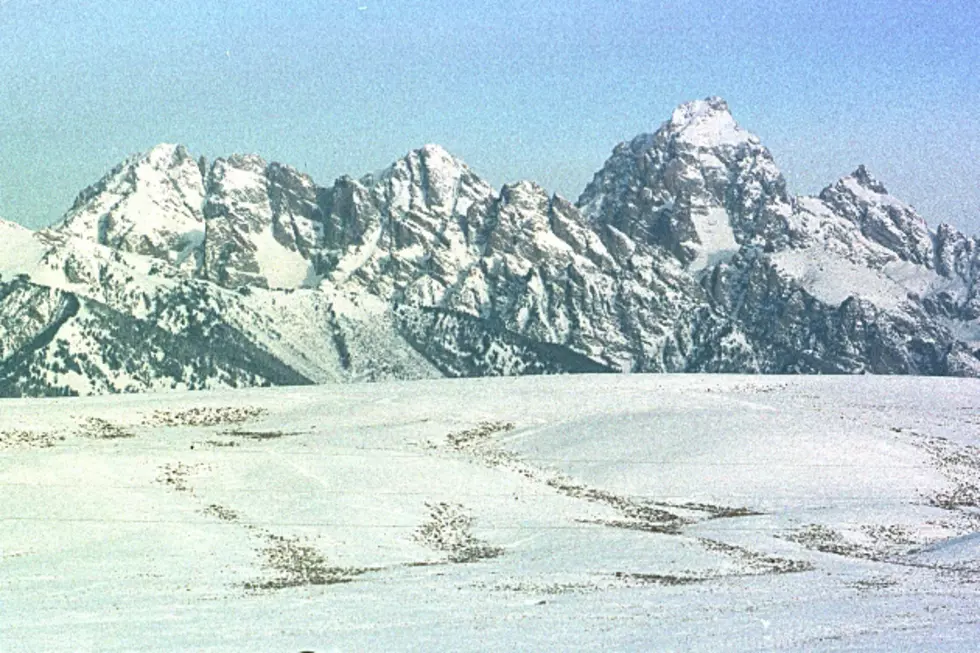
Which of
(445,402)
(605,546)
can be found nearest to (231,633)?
(605,546)

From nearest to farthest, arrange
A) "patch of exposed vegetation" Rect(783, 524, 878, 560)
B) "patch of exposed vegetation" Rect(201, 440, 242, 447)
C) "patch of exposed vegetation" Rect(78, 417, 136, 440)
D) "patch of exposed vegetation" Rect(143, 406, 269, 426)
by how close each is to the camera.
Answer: "patch of exposed vegetation" Rect(783, 524, 878, 560) → "patch of exposed vegetation" Rect(201, 440, 242, 447) → "patch of exposed vegetation" Rect(78, 417, 136, 440) → "patch of exposed vegetation" Rect(143, 406, 269, 426)

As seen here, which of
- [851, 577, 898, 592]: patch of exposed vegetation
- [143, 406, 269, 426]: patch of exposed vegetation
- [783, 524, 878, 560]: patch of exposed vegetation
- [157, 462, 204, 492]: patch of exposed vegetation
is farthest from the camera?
[143, 406, 269, 426]: patch of exposed vegetation

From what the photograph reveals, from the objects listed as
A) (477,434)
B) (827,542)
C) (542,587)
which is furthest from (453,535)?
(477,434)

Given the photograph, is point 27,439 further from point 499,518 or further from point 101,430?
point 499,518

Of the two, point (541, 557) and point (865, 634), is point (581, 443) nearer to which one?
point (541, 557)

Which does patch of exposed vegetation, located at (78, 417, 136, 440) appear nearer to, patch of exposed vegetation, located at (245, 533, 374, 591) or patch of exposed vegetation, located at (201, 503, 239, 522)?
patch of exposed vegetation, located at (201, 503, 239, 522)

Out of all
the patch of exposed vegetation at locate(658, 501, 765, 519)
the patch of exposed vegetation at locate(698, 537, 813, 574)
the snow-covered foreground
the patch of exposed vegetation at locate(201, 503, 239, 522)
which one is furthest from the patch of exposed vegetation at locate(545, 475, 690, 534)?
the patch of exposed vegetation at locate(201, 503, 239, 522)

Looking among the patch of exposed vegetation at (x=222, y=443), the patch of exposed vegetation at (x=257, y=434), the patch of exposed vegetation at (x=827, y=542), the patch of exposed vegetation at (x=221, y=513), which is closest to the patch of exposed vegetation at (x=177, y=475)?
the patch of exposed vegetation at (x=221, y=513)
